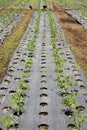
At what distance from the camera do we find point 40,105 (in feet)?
21.9

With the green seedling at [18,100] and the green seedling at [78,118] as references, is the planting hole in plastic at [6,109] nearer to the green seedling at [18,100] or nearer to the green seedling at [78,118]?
the green seedling at [18,100]

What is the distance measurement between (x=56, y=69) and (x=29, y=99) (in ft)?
8.12

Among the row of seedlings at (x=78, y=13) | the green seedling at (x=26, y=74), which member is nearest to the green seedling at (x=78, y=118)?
the green seedling at (x=26, y=74)

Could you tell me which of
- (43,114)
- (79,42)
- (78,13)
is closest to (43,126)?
(43,114)

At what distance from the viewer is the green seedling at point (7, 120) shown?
18.3 feet

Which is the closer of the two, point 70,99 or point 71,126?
point 71,126

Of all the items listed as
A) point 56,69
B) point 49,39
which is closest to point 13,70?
point 56,69

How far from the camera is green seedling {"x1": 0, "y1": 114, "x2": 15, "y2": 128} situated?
559 centimetres

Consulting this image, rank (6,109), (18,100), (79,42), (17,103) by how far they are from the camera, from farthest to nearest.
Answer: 1. (79,42)
2. (18,100)
3. (17,103)
4. (6,109)

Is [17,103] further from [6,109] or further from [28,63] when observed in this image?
[28,63]

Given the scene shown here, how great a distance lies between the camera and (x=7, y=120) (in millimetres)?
5758

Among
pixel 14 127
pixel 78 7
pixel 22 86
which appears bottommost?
pixel 78 7

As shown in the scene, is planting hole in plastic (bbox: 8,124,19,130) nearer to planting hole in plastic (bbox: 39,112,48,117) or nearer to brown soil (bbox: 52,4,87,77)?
planting hole in plastic (bbox: 39,112,48,117)

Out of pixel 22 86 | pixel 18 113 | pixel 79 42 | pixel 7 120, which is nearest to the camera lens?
pixel 7 120
